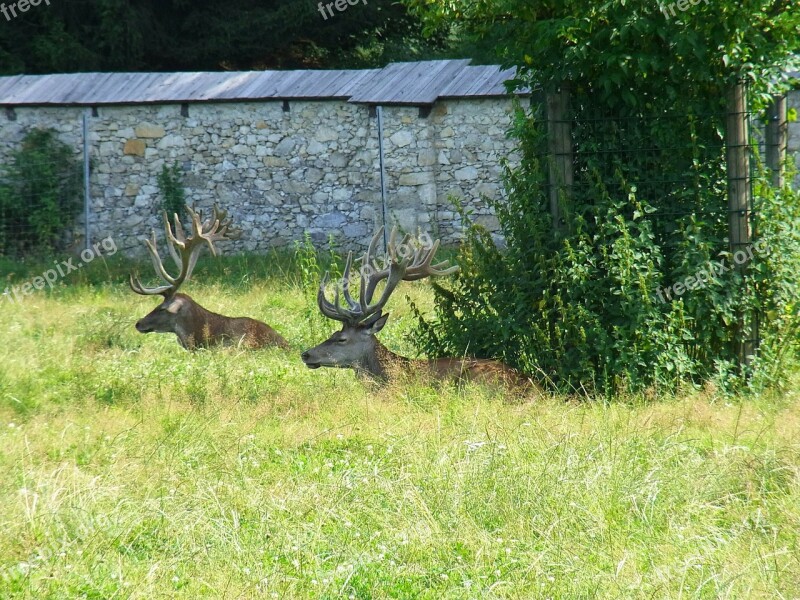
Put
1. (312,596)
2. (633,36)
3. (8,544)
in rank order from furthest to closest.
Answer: (633,36)
(8,544)
(312,596)

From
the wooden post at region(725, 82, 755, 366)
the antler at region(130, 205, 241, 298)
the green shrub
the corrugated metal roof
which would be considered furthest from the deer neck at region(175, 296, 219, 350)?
the corrugated metal roof

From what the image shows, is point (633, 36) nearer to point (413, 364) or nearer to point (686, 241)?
point (686, 241)

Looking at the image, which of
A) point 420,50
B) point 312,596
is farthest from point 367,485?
point 420,50

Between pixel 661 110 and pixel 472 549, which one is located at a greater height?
pixel 661 110

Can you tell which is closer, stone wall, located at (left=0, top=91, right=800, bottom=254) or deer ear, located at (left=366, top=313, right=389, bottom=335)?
deer ear, located at (left=366, top=313, right=389, bottom=335)

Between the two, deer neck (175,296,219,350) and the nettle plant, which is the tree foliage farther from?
the nettle plant

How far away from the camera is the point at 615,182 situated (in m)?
7.79

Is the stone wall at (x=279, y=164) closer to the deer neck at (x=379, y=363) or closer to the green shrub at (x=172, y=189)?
the green shrub at (x=172, y=189)

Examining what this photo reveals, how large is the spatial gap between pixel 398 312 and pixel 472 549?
7149 mm

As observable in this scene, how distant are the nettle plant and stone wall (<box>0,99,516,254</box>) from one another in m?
9.01

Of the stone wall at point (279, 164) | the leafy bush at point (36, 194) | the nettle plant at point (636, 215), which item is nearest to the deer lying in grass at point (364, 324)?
the nettle plant at point (636, 215)

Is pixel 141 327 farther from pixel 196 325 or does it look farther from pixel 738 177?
pixel 738 177

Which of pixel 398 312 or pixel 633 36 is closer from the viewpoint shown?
pixel 633 36

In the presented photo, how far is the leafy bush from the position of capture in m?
17.5
